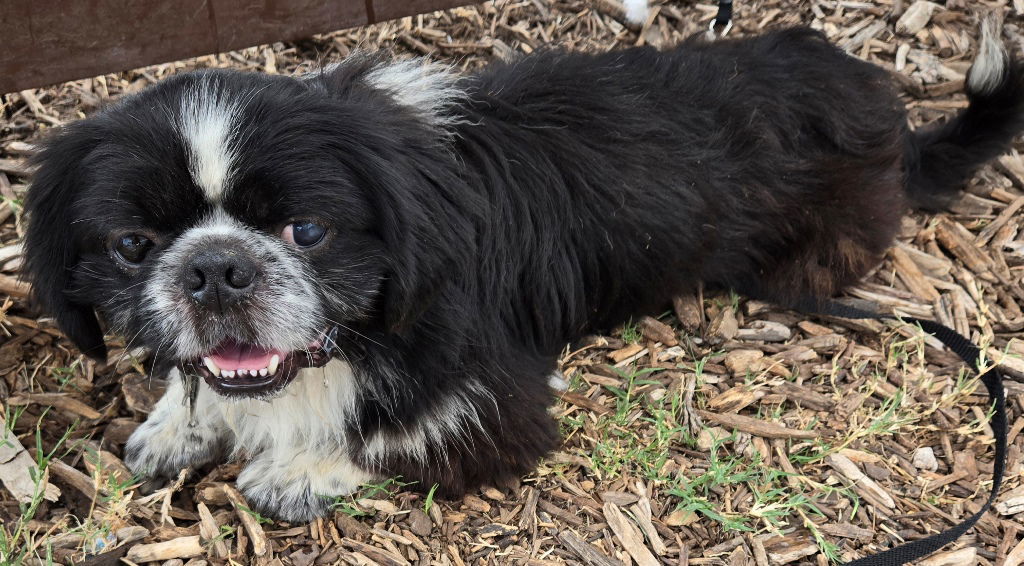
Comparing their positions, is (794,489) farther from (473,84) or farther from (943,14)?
(943,14)

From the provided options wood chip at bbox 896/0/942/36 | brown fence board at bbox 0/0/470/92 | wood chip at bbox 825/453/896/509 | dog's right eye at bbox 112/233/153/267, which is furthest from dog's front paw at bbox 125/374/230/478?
wood chip at bbox 896/0/942/36

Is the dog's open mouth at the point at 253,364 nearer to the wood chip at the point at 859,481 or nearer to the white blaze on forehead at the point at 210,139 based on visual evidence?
the white blaze on forehead at the point at 210,139

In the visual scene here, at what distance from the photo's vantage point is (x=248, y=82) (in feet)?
8.42

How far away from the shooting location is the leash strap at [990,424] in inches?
115

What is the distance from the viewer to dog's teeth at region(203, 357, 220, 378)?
8.69 feet

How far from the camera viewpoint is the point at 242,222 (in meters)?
2.49

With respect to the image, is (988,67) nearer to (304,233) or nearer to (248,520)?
(304,233)

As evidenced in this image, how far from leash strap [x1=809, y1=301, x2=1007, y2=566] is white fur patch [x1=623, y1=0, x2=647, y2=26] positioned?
76.4 inches

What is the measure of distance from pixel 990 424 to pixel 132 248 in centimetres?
299

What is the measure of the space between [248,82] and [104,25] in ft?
5.51

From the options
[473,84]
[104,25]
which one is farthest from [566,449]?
[104,25]

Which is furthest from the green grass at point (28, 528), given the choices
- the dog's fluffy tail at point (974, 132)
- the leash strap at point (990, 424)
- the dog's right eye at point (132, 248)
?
the dog's fluffy tail at point (974, 132)

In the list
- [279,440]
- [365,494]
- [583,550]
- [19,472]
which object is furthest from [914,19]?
[19,472]

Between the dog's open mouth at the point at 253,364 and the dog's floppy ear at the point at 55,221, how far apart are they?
0.42 m
